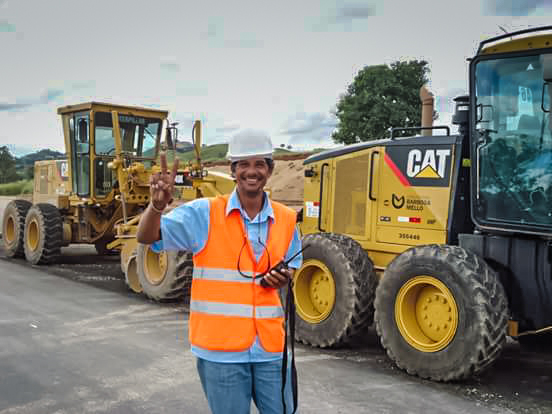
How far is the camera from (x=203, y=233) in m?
2.85

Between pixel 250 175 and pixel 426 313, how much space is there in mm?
3417

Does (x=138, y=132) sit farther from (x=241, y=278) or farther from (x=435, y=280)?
(x=241, y=278)

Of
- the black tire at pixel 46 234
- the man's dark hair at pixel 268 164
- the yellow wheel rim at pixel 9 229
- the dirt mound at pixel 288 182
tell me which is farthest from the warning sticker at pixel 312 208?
the dirt mound at pixel 288 182

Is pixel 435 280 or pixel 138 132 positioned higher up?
pixel 138 132

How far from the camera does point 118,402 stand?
16.0 feet

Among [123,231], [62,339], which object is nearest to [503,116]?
[62,339]

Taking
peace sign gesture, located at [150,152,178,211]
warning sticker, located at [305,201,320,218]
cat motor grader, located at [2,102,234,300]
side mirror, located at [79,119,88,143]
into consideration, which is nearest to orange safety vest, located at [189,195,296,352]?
peace sign gesture, located at [150,152,178,211]

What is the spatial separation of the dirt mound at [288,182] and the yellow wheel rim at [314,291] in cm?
1600

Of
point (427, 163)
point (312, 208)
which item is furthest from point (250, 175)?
point (312, 208)

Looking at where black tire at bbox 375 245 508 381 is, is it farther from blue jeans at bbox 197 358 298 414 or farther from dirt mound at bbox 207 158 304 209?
dirt mound at bbox 207 158 304 209

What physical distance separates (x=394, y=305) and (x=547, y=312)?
1.29 meters

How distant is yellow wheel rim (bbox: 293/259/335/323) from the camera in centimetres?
680

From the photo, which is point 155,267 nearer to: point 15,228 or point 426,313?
point 426,313

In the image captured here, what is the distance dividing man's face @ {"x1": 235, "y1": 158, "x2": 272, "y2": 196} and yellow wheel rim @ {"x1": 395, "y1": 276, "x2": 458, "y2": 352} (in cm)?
310
